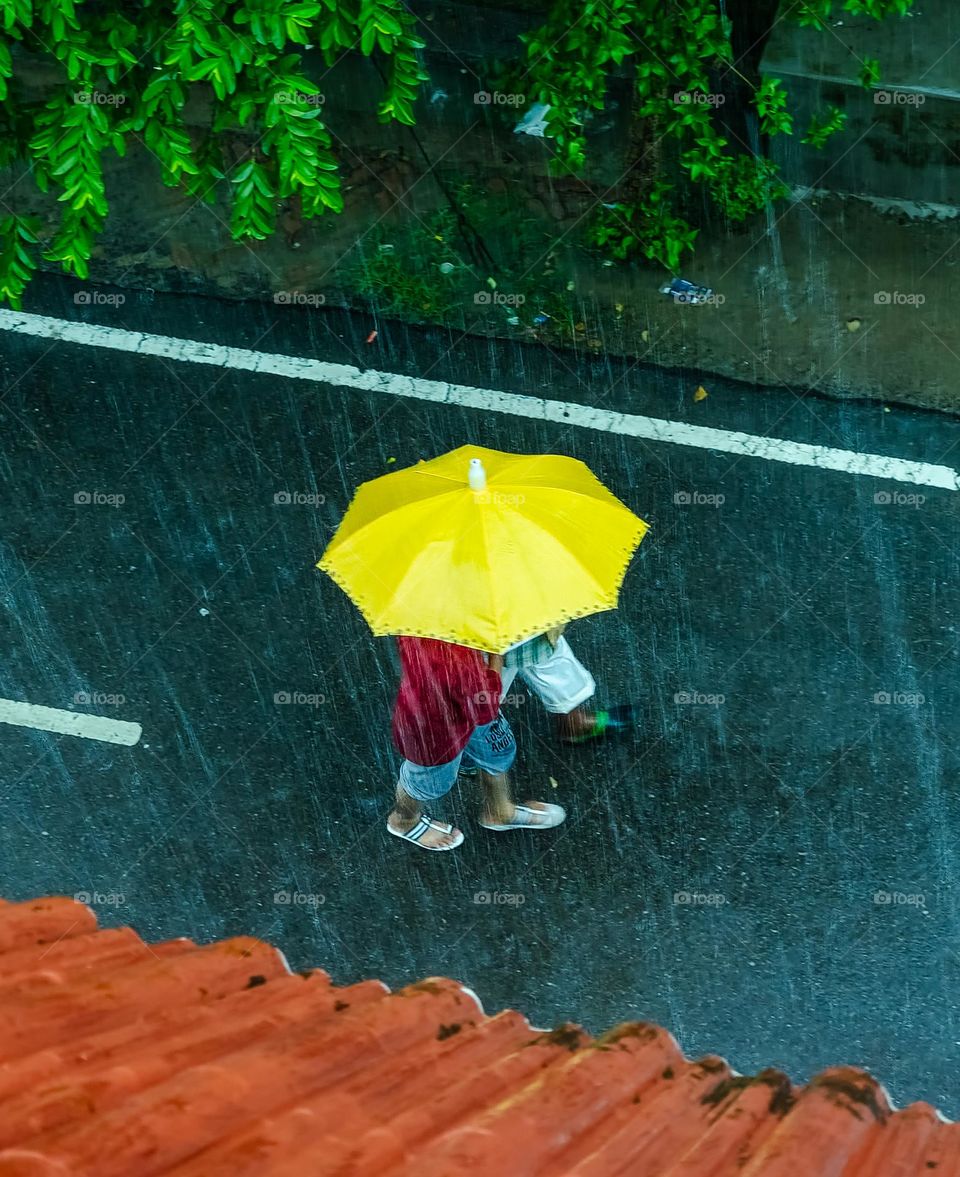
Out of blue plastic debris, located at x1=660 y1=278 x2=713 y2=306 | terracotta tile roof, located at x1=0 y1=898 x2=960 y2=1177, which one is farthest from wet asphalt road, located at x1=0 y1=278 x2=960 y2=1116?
terracotta tile roof, located at x1=0 y1=898 x2=960 y2=1177

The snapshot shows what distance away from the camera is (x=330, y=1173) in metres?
2.09

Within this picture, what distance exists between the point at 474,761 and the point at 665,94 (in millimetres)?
4250

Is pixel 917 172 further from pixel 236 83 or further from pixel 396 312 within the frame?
pixel 236 83

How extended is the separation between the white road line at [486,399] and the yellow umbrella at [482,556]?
2227 mm

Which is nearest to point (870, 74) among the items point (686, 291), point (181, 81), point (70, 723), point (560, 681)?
point (686, 291)

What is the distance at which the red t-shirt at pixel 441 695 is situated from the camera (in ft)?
14.9

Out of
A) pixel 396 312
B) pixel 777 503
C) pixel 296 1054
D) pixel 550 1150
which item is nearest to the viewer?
pixel 550 1150

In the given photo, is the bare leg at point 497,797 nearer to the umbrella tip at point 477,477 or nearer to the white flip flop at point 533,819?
the white flip flop at point 533,819

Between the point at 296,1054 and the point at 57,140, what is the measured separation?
13.5 feet

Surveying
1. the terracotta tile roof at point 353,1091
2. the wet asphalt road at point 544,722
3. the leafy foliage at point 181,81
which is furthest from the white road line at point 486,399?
the terracotta tile roof at point 353,1091

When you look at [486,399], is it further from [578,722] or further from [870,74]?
[870,74]

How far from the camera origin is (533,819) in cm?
550

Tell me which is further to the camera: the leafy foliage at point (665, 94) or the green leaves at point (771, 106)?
the green leaves at point (771, 106)

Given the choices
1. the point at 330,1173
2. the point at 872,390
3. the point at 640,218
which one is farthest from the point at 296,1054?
the point at 640,218
